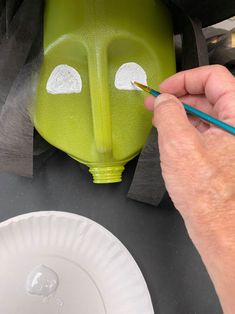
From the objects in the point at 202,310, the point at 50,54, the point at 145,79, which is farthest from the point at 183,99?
the point at 202,310

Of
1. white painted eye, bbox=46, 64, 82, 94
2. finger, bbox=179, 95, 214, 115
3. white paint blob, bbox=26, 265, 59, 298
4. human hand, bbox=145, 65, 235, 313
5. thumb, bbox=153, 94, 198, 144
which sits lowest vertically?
white paint blob, bbox=26, 265, 59, 298

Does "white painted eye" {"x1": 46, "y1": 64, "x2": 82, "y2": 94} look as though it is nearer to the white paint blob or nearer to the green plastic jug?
the green plastic jug

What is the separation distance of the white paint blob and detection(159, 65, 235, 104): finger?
11.0 inches

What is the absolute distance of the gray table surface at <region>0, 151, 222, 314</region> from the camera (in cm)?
55

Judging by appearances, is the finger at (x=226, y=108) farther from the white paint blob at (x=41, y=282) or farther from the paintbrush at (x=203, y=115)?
the white paint blob at (x=41, y=282)

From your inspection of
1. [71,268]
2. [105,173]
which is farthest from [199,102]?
[71,268]

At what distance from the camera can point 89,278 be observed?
52 cm

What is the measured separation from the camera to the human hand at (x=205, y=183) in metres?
0.31

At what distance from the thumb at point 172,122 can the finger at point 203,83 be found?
0.21 ft

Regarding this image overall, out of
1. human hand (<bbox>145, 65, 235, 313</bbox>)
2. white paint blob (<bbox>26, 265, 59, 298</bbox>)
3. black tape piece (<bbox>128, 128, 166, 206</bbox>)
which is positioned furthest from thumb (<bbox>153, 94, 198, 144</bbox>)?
white paint blob (<bbox>26, 265, 59, 298</bbox>)

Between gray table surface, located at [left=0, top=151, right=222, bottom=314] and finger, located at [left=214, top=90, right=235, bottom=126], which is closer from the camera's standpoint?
finger, located at [left=214, top=90, right=235, bottom=126]

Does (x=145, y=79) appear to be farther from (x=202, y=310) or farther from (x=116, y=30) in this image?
(x=202, y=310)

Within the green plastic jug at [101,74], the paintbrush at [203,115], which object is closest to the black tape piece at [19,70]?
the green plastic jug at [101,74]

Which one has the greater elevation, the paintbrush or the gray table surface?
the paintbrush
